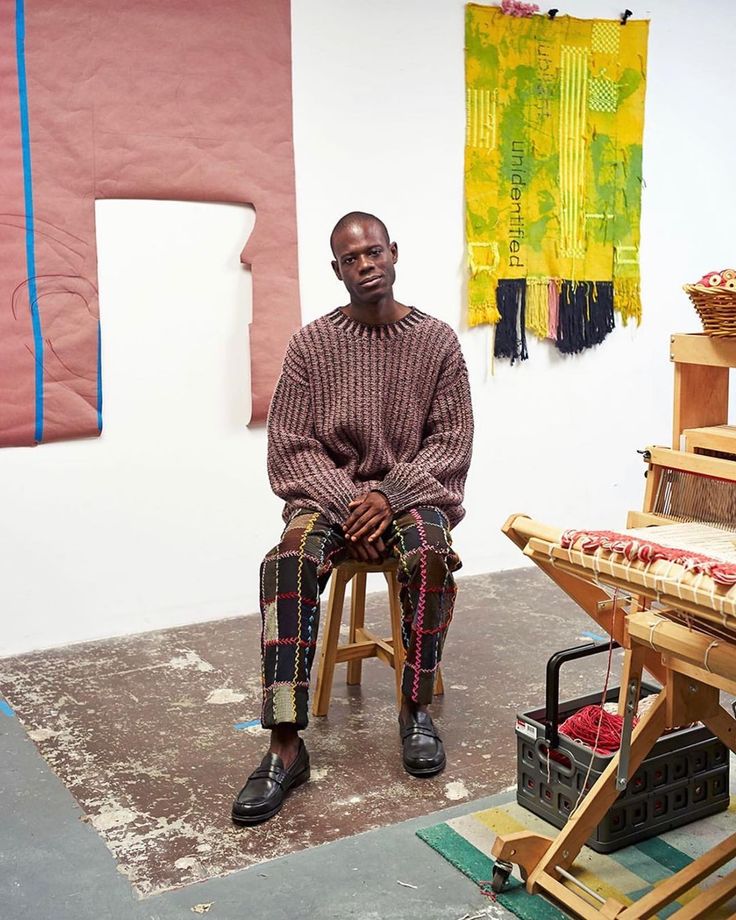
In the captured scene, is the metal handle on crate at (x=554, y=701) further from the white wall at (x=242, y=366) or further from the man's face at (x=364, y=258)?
the white wall at (x=242, y=366)

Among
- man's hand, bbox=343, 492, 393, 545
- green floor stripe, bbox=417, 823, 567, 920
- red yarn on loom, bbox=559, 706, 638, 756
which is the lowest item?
green floor stripe, bbox=417, 823, 567, 920

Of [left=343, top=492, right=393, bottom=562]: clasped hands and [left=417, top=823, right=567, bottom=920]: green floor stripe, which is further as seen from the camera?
[left=343, top=492, right=393, bottom=562]: clasped hands

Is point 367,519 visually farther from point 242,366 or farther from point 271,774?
point 242,366

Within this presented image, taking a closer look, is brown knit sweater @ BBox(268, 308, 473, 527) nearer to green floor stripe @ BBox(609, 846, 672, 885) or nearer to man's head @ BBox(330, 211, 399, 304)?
man's head @ BBox(330, 211, 399, 304)

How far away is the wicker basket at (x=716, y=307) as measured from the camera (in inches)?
86.7

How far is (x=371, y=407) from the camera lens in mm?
2871

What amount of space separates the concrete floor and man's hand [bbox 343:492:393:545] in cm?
52

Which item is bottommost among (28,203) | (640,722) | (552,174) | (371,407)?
(640,722)

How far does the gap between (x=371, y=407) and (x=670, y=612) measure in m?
1.08

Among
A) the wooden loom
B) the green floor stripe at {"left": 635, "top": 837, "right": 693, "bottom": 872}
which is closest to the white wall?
the wooden loom

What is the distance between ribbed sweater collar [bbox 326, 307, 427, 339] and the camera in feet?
9.53

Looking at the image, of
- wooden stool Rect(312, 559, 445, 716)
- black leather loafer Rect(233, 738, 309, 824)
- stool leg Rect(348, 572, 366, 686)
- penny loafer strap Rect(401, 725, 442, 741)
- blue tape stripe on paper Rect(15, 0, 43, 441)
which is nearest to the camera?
black leather loafer Rect(233, 738, 309, 824)

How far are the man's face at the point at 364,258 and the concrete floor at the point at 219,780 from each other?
3.59 ft

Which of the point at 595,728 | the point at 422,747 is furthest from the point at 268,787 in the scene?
the point at 595,728
